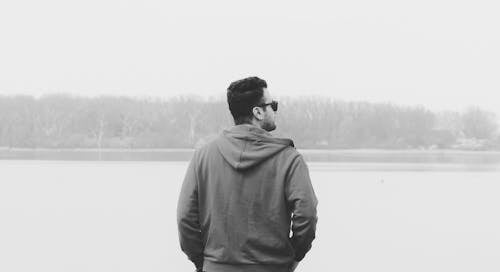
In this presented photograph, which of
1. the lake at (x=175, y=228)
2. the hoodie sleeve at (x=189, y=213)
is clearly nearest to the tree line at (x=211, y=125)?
the lake at (x=175, y=228)

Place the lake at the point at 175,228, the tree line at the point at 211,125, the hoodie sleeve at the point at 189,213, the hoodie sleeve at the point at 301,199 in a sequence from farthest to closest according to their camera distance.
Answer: the tree line at the point at 211,125 → the lake at the point at 175,228 → the hoodie sleeve at the point at 189,213 → the hoodie sleeve at the point at 301,199

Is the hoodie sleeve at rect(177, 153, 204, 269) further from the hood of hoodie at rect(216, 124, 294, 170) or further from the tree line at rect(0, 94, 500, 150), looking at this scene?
the tree line at rect(0, 94, 500, 150)

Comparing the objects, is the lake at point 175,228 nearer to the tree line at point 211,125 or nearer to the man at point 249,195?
the man at point 249,195

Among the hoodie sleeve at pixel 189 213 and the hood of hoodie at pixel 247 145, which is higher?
the hood of hoodie at pixel 247 145

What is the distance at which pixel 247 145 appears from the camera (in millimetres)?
1962

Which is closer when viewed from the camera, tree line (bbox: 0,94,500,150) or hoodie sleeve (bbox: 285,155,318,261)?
hoodie sleeve (bbox: 285,155,318,261)

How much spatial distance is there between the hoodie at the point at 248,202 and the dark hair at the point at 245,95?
5 centimetres

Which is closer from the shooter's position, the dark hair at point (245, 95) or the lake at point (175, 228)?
the dark hair at point (245, 95)

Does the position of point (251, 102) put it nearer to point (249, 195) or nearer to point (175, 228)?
point (249, 195)

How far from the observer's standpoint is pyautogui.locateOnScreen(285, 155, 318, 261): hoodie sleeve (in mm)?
1927

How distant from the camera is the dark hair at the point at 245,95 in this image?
2.00 meters

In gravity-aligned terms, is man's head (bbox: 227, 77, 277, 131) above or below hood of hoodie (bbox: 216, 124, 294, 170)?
above

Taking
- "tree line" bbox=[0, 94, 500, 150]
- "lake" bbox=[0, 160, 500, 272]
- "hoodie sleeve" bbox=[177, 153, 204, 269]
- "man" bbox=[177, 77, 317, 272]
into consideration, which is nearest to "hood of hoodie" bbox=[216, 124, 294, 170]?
"man" bbox=[177, 77, 317, 272]

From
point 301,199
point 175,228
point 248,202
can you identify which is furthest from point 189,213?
point 175,228
